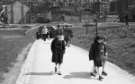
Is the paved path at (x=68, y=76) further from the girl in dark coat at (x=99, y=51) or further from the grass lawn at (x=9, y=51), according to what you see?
the grass lawn at (x=9, y=51)

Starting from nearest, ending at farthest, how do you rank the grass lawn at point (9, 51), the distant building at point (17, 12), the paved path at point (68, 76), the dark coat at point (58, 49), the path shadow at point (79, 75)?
the paved path at point (68, 76)
the path shadow at point (79, 75)
the dark coat at point (58, 49)
the grass lawn at point (9, 51)
the distant building at point (17, 12)

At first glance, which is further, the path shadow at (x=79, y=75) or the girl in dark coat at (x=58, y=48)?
the girl in dark coat at (x=58, y=48)

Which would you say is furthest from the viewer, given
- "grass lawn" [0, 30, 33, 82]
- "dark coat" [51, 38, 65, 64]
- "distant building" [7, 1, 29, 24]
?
"distant building" [7, 1, 29, 24]

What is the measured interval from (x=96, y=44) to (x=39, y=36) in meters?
24.4

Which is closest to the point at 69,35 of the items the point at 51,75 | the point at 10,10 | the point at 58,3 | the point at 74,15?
the point at 51,75

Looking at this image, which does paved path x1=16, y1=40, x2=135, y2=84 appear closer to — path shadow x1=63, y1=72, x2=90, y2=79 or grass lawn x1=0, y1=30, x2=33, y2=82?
path shadow x1=63, y1=72, x2=90, y2=79

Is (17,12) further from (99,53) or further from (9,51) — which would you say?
(99,53)

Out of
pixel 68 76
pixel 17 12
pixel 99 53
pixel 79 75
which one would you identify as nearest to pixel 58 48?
pixel 68 76

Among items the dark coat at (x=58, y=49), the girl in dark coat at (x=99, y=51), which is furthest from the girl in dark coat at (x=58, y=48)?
the girl in dark coat at (x=99, y=51)

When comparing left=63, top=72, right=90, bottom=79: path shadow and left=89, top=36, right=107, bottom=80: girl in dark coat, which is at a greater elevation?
left=89, top=36, right=107, bottom=80: girl in dark coat

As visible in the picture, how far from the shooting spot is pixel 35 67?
1377cm

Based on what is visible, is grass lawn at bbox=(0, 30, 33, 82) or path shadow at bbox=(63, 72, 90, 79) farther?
grass lawn at bbox=(0, 30, 33, 82)

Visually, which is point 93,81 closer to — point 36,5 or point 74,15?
point 74,15

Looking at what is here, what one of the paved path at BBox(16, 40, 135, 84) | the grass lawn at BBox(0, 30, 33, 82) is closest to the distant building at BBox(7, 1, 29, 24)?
the grass lawn at BBox(0, 30, 33, 82)
